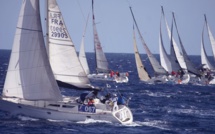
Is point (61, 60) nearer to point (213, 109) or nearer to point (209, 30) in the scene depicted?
point (213, 109)

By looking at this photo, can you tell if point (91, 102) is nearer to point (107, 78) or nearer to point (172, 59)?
point (107, 78)

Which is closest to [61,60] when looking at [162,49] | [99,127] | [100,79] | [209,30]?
[99,127]

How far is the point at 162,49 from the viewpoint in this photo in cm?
8444

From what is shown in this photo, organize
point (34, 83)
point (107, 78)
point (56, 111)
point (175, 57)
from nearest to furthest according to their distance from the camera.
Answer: point (56, 111), point (34, 83), point (107, 78), point (175, 57)

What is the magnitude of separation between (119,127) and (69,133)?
4210mm

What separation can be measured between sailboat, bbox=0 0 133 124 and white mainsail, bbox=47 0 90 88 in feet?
7.12

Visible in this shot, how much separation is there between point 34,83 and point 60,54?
3584 millimetres

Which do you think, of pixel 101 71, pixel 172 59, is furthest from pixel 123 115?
pixel 172 59

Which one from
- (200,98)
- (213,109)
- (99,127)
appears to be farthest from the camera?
(200,98)

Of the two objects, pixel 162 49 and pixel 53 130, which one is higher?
pixel 162 49

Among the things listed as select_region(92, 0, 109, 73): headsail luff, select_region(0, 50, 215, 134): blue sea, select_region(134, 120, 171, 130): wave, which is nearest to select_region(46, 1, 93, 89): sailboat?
select_region(0, 50, 215, 134): blue sea

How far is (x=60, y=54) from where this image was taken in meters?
36.6

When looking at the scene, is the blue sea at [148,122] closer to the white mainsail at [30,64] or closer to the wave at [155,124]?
the wave at [155,124]

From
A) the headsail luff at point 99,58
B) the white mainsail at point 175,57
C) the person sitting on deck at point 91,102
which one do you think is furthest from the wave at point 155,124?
the white mainsail at point 175,57
